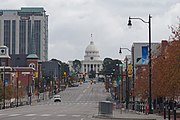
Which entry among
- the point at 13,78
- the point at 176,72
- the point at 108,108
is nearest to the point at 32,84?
the point at 13,78

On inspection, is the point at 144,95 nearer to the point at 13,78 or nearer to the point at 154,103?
the point at 154,103

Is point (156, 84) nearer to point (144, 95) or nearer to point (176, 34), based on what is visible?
point (144, 95)

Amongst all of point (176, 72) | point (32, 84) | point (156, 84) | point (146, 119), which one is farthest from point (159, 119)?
point (32, 84)

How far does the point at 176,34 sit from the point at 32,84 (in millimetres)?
121696

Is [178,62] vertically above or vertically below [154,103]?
above

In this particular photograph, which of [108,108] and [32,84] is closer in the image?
[108,108]

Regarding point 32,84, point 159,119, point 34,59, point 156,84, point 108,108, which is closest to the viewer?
point 159,119

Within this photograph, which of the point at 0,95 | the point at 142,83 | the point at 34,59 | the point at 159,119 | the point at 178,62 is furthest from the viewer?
the point at 34,59

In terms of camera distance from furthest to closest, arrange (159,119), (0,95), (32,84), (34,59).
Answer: (34,59) < (32,84) < (0,95) < (159,119)

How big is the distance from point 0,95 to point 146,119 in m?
→ 58.5

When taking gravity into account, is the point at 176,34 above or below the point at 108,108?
above

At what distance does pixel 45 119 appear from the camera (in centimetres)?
4016

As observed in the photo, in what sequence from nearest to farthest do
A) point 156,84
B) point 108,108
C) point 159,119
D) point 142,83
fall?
point 159,119, point 108,108, point 156,84, point 142,83

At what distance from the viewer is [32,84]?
16000 centimetres
